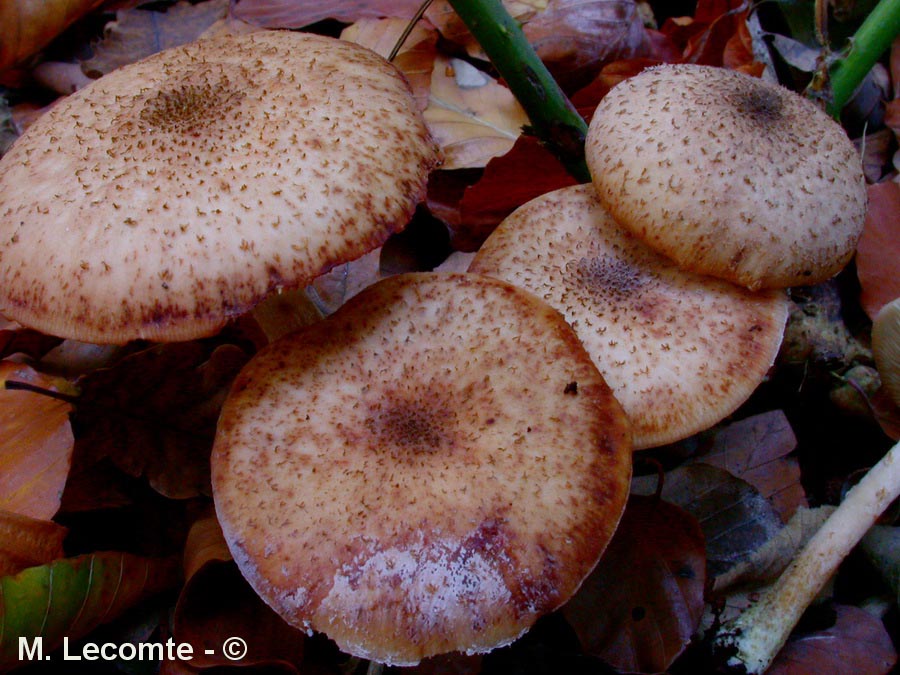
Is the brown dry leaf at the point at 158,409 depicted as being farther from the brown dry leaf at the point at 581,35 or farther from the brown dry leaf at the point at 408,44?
the brown dry leaf at the point at 581,35

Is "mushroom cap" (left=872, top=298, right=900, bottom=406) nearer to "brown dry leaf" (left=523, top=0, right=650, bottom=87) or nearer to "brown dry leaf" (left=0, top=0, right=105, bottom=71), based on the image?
"brown dry leaf" (left=523, top=0, right=650, bottom=87)

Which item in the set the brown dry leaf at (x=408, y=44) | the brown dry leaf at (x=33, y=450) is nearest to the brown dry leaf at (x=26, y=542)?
the brown dry leaf at (x=33, y=450)

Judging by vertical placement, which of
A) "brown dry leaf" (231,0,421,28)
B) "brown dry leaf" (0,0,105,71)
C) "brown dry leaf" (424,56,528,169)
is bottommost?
"brown dry leaf" (424,56,528,169)

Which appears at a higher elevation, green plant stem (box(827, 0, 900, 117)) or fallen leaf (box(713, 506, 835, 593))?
green plant stem (box(827, 0, 900, 117))

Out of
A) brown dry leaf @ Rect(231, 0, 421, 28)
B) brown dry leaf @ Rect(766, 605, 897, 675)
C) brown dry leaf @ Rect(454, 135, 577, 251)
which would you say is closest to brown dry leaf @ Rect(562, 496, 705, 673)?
brown dry leaf @ Rect(766, 605, 897, 675)

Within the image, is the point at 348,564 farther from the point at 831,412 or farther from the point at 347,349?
the point at 831,412

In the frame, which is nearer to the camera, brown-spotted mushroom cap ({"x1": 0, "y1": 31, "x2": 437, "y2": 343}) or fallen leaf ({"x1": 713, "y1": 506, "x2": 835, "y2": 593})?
brown-spotted mushroom cap ({"x1": 0, "y1": 31, "x2": 437, "y2": 343})

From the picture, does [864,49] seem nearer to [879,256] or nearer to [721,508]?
[879,256]
